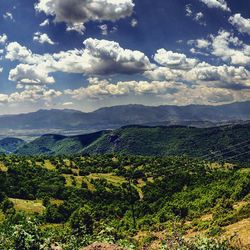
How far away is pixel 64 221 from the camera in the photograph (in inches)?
6122

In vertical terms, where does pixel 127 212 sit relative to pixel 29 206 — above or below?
below

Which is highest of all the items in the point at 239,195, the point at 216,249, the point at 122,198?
the point at 216,249

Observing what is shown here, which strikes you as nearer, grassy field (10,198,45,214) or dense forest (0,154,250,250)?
dense forest (0,154,250,250)

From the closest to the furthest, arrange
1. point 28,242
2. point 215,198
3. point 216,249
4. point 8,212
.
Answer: point 28,242
point 216,249
point 215,198
point 8,212

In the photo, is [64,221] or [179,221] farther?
[64,221]

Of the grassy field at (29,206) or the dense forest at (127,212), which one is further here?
the grassy field at (29,206)

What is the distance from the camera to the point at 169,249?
2891 cm

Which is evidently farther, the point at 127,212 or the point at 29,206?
the point at 29,206

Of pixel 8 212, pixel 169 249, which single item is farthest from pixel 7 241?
→ pixel 8 212

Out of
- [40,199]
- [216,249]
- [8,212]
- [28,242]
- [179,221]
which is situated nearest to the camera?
[28,242]

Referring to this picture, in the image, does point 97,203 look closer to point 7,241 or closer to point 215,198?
point 215,198

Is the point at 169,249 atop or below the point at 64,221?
atop

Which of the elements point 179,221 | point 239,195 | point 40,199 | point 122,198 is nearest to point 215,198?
point 239,195

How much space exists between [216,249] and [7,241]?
49.5ft
